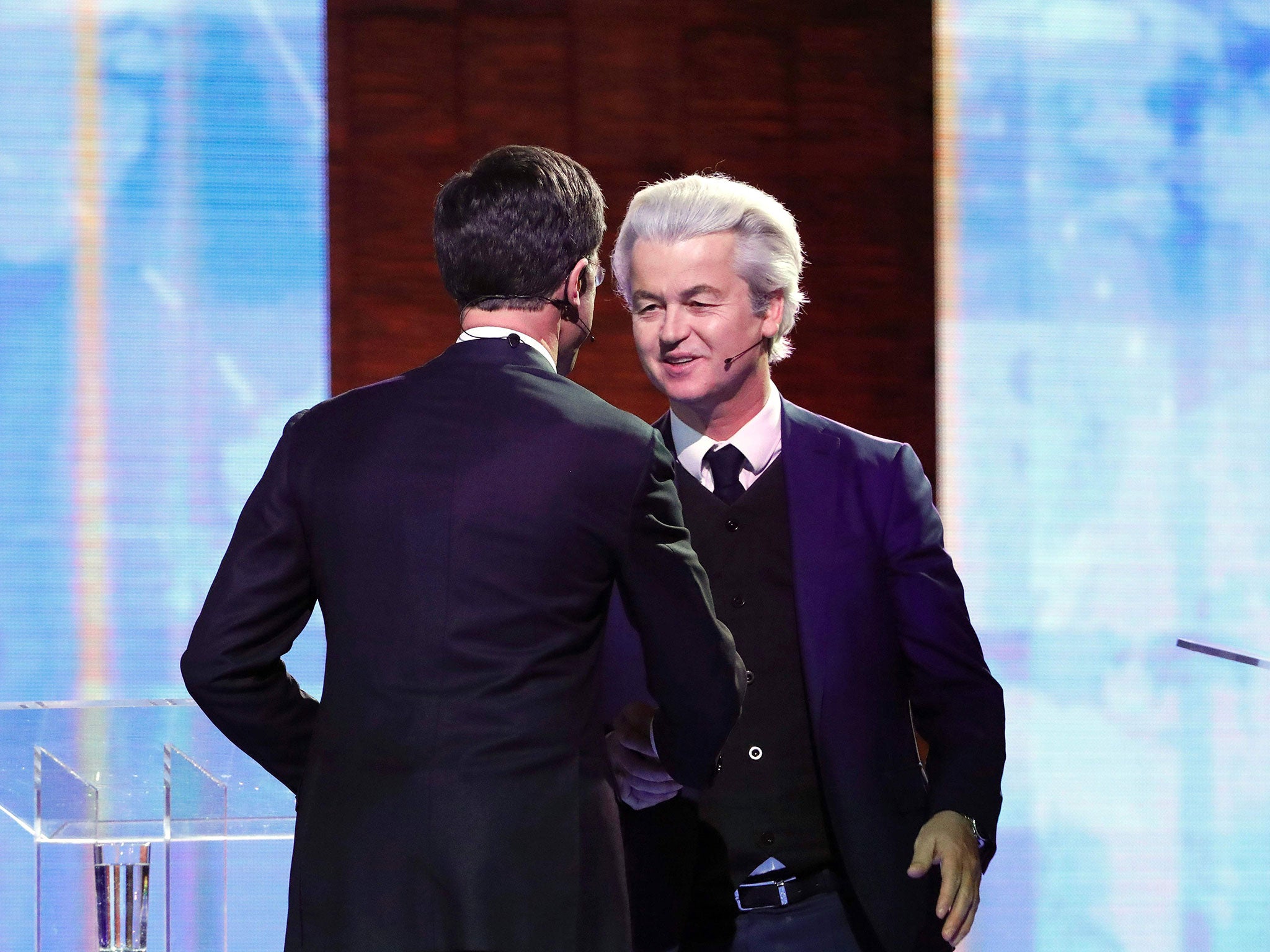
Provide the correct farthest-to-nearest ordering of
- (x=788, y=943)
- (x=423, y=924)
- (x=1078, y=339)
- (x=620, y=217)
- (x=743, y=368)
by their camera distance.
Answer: (x=1078, y=339) < (x=620, y=217) < (x=743, y=368) < (x=788, y=943) < (x=423, y=924)

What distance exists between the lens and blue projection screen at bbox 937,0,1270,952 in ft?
13.1

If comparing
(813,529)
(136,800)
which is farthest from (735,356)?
(136,800)

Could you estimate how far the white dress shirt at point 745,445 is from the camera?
1904 millimetres

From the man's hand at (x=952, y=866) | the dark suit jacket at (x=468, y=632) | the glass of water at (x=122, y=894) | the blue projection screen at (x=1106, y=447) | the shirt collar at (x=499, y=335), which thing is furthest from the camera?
the blue projection screen at (x=1106, y=447)

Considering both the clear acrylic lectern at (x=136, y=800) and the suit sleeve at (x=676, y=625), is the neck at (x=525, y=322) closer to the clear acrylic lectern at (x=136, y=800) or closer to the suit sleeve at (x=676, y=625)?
the suit sleeve at (x=676, y=625)

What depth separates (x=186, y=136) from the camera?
12.3 ft

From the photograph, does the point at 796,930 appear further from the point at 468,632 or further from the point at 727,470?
the point at 468,632

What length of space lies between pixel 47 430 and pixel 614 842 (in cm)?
283

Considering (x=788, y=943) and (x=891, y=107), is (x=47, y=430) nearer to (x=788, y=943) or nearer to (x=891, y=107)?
(x=891, y=107)

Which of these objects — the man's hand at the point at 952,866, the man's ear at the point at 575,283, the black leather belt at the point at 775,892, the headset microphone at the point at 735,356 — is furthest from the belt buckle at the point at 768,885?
the man's ear at the point at 575,283

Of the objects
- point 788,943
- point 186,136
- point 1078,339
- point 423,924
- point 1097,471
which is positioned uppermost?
point 186,136

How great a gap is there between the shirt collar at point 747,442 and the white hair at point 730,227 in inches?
4.4

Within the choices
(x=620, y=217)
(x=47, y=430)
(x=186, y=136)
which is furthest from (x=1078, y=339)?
(x=47, y=430)

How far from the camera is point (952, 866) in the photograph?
1681 mm
